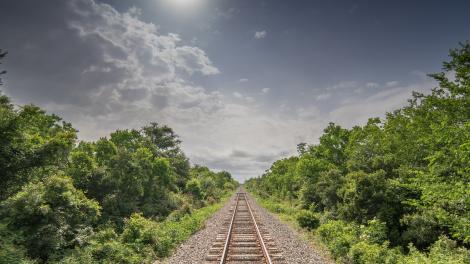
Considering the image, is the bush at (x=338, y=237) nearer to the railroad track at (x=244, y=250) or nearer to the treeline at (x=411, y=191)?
the treeline at (x=411, y=191)

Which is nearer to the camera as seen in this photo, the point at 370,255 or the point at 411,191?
the point at 370,255

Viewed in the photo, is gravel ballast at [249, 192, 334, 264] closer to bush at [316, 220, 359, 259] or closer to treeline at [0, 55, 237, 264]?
bush at [316, 220, 359, 259]

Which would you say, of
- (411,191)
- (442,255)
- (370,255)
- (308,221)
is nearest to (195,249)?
(370,255)

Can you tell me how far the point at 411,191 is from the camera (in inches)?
637

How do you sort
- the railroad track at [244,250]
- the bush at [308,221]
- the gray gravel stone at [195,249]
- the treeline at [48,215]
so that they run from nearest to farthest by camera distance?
the treeline at [48,215] → the railroad track at [244,250] → the gray gravel stone at [195,249] → the bush at [308,221]

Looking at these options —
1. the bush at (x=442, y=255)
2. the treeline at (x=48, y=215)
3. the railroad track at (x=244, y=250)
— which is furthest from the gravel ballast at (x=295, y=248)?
the treeline at (x=48, y=215)

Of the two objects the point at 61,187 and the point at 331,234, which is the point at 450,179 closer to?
the point at 331,234

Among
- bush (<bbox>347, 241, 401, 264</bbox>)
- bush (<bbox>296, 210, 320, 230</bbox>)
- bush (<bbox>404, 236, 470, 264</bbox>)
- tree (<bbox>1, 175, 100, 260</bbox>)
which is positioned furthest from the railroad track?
tree (<bbox>1, 175, 100, 260</bbox>)

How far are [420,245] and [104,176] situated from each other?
848 inches

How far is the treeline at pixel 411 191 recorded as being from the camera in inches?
467

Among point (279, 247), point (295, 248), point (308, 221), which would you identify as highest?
point (308, 221)

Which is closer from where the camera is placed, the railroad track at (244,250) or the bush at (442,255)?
the bush at (442,255)

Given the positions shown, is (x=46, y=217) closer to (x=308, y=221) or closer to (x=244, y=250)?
(x=244, y=250)

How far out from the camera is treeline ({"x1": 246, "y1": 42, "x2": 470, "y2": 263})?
38.9 feet
